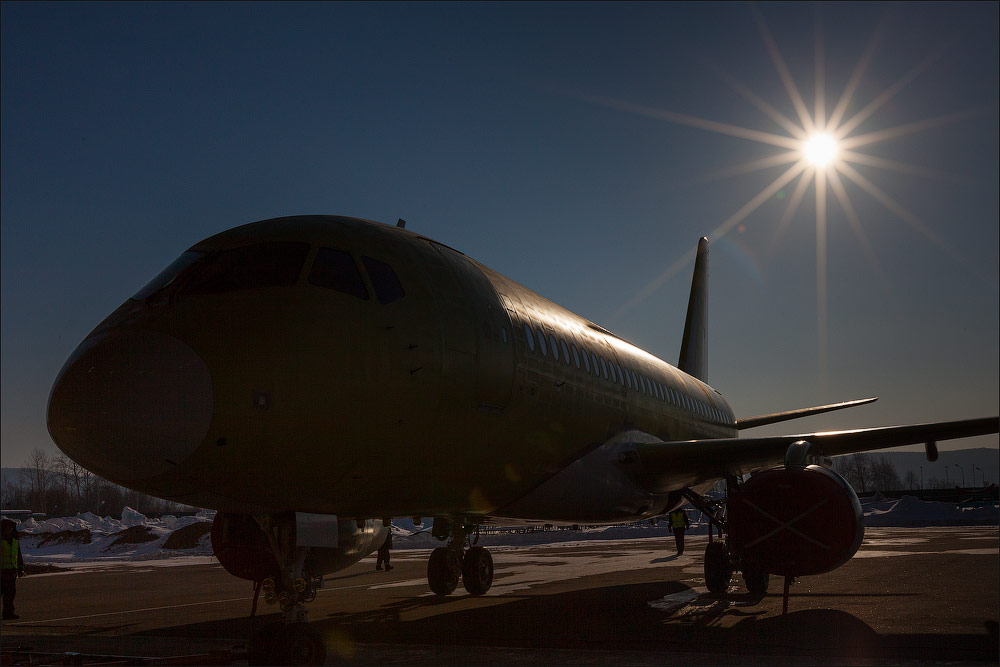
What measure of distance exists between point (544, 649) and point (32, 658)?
16.9 feet

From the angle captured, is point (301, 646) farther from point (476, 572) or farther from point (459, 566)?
point (476, 572)

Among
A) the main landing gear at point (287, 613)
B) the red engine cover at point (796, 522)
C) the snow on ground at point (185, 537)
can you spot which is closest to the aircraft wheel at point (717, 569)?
the red engine cover at point (796, 522)

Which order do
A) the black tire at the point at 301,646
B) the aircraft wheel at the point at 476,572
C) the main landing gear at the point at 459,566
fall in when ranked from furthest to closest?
the aircraft wheel at the point at 476,572
the main landing gear at the point at 459,566
the black tire at the point at 301,646

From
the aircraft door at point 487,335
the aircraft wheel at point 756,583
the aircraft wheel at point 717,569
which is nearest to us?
the aircraft door at point 487,335

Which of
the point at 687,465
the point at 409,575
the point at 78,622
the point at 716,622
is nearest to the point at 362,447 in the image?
the point at 716,622

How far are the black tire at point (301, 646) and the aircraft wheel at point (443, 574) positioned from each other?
702 centimetres

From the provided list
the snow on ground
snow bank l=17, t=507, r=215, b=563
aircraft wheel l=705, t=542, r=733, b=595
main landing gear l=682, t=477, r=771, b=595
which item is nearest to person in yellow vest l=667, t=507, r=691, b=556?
the snow on ground

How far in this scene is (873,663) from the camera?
6.28 metres

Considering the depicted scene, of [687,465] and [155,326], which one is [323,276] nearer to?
[155,326]

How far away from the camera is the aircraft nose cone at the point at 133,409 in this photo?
5.15 metres

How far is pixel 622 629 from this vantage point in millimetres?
9016

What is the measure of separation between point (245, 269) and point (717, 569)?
944 centimetres

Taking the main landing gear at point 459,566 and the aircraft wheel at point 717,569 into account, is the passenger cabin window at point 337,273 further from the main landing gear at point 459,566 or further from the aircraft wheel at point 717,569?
the aircraft wheel at point 717,569

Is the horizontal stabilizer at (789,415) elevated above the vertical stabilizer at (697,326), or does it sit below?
below
